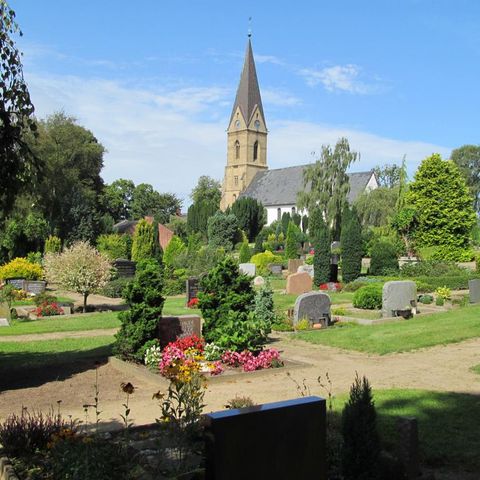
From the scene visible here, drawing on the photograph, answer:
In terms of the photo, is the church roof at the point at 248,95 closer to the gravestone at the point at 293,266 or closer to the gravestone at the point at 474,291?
the gravestone at the point at 293,266

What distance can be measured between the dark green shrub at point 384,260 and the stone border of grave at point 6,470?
26.2 metres

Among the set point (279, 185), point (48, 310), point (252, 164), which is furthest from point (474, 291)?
point (252, 164)

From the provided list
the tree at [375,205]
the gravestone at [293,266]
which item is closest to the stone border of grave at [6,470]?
the gravestone at [293,266]

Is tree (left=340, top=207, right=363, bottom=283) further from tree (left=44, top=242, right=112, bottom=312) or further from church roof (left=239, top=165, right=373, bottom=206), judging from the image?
church roof (left=239, top=165, right=373, bottom=206)

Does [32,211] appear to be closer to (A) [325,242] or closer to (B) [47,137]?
(B) [47,137]

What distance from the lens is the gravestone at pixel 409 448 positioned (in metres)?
5.58

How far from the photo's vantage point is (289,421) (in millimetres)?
4293

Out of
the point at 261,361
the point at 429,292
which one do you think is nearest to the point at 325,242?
the point at 429,292

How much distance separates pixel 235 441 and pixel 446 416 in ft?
15.7

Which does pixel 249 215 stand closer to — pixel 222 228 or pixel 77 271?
pixel 222 228

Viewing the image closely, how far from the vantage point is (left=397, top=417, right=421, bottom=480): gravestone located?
558 centimetres

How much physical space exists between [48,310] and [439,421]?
16.4m

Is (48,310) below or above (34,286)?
below

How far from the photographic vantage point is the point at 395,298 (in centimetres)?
1806
